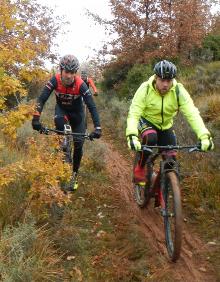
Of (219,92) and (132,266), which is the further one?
(219,92)

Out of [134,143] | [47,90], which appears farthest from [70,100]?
[134,143]

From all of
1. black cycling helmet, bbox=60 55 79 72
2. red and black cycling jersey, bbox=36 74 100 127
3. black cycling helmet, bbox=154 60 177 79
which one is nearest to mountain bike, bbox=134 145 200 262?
black cycling helmet, bbox=154 60 177 79

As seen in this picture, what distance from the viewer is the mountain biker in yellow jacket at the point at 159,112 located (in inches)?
205

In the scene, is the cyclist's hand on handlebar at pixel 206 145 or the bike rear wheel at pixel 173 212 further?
the cyclist's hand on handlebar at pixel 206 145

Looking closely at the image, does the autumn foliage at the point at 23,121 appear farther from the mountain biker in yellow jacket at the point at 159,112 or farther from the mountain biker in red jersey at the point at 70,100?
the mountain biker in yellow jacket at the point at 159,112

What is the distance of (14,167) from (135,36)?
46.9 ft

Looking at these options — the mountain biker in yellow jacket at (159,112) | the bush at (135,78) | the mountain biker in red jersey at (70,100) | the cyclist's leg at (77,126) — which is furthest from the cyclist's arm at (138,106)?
the bush at (135,78)

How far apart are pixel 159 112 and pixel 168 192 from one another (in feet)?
4.24

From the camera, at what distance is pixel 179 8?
1653 cm

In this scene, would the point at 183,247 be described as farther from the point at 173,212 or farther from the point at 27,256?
the point at 27,256

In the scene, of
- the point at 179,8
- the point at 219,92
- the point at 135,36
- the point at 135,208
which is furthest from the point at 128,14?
the point at 135,208

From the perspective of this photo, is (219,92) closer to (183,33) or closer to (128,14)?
(183,33)

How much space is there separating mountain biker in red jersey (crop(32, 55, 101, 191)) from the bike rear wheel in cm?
160

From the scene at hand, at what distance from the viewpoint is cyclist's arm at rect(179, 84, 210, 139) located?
5.13m
